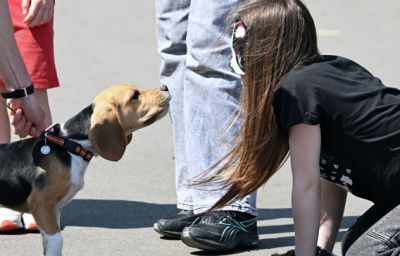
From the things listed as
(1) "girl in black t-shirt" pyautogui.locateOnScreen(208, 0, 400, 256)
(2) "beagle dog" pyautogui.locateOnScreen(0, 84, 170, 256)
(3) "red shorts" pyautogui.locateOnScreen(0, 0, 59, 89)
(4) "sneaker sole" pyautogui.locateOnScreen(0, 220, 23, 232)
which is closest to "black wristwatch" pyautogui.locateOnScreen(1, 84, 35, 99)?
(2) "beagle dog" pyautogui.locateOnScreen(0, 84, 170, 256)

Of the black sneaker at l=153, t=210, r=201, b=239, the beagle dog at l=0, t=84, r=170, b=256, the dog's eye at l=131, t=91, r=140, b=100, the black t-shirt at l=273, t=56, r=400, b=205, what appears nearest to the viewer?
the black t-shirt at l=273, t=56, r=400, b=205

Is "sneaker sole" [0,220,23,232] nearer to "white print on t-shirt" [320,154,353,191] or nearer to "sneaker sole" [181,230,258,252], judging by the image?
"sneaker sole" [181,230,258,252]

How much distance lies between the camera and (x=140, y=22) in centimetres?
1136

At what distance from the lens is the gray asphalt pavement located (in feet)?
17.4

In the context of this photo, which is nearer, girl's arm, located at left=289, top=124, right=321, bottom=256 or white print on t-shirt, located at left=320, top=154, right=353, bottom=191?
girl's arm, located at left=289, top=124, right=321, bottom=256

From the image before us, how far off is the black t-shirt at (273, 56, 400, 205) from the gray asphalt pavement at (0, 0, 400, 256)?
0.99m

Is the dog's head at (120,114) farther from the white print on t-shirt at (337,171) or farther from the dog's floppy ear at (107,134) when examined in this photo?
the white print on t-shirt at (337,171)

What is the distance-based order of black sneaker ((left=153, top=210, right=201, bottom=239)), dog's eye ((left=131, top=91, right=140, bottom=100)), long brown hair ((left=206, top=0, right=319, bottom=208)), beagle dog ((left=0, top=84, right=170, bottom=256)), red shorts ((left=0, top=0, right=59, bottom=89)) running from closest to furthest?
long brown hair ((left=206, top=0, right=319, bottom=208)) < beagle dog ((left=0, top=84, right=170, bottom=256)) < dog's eye ((left=131, top=91, right=140, bottom=100)) < black sneaker ((left=153, top=210, right=201, bottom=239)) < red shorts ((left=0, top=0, right=59, bottom=89))

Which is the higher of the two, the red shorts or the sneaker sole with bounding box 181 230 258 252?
the red shorts

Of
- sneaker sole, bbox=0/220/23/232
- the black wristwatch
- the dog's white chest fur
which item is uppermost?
the black wristwatch

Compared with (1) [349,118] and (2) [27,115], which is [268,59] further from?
(2) [27,115]

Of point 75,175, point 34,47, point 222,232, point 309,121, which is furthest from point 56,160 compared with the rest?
point 309,121

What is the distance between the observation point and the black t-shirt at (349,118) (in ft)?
13.5

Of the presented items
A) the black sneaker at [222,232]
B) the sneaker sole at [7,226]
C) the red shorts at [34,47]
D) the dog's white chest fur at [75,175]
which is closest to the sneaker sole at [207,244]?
the black sneaker at [222,232]
